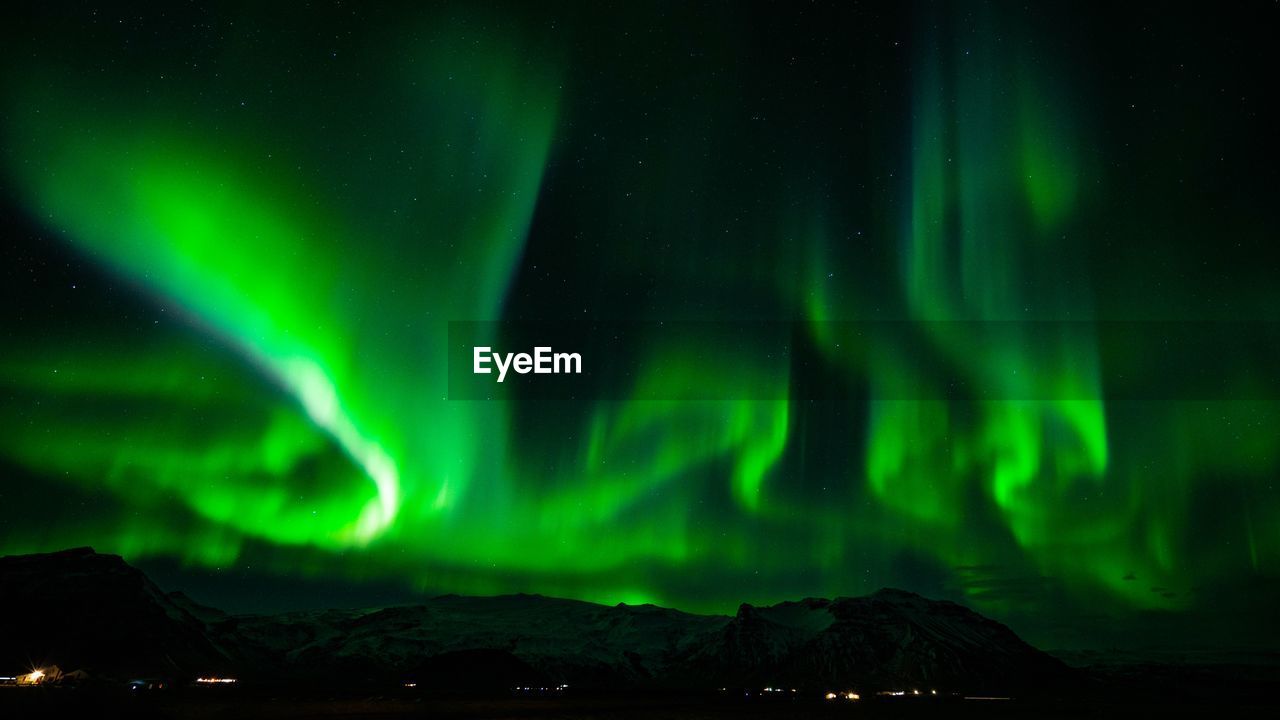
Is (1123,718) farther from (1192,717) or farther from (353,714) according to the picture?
(353,714)

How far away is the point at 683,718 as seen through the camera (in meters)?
173

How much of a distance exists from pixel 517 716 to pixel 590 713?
74.8ft

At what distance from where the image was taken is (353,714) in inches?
6727

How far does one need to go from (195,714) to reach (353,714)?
29.0 meters

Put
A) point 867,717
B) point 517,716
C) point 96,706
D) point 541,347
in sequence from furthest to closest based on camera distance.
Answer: point 867,717
point 517,716
point 96,706
point 541,347

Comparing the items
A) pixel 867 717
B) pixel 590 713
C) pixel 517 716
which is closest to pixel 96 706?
pixel 517 716

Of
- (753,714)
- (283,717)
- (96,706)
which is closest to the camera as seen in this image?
(96,706)

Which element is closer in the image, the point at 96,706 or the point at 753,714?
the point at 96,706

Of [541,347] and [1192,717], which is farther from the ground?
[541,347]

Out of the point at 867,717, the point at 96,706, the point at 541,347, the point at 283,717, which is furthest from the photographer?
the point at 867,717

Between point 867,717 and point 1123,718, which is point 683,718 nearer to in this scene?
point 867,717

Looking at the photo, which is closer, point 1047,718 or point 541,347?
point 541,347

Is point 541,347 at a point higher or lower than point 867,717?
higher

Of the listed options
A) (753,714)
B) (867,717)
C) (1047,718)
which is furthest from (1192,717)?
(753,714)
